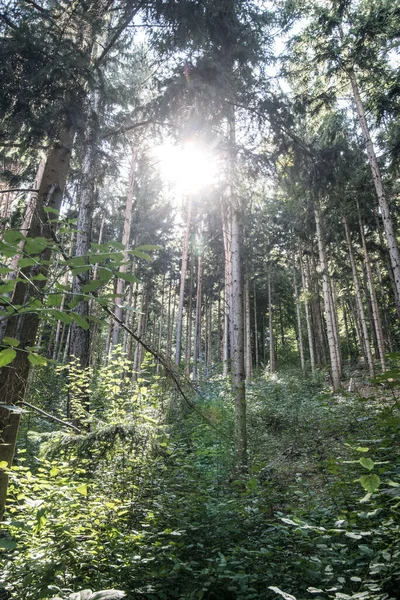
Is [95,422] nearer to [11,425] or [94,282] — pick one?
[11,425]

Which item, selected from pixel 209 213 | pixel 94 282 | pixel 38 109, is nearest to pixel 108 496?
pixel 94 282

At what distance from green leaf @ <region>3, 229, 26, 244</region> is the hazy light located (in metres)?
5.33

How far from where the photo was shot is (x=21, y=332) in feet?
9.80

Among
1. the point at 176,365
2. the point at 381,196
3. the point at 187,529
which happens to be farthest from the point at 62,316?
the point at 381,196

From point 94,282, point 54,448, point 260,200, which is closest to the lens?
point 94,282

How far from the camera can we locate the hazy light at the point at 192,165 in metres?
6.25

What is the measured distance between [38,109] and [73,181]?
3.95 m

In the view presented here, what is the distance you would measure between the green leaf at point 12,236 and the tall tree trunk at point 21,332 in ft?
3.80

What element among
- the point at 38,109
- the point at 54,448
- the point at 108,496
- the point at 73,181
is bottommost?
the point at 108,496

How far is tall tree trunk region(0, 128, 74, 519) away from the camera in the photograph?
271 centimetres

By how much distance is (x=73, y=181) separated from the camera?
25.4 feet

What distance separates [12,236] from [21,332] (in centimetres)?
201

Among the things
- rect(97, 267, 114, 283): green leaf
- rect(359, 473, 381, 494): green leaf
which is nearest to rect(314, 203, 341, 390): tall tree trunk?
rect(359, 473, 381, 494): green leaf

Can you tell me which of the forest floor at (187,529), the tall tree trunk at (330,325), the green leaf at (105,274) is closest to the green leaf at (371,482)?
the forest floor at (187,529)
